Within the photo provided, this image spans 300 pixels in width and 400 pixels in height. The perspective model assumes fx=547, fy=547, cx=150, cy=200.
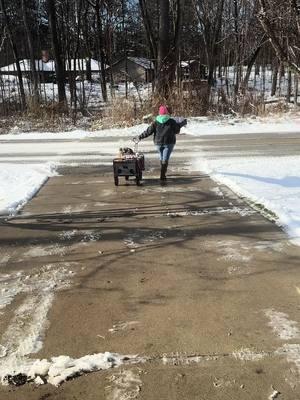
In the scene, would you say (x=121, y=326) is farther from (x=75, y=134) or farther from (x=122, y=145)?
(x=75, y=134)

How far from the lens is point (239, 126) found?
2075 centimetres

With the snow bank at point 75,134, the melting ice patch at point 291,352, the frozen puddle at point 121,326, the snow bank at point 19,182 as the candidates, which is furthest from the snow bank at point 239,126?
the melting ice patch at point 291,352

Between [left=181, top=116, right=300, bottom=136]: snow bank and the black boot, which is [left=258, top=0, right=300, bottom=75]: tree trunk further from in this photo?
[left=181, top=116, right=300, bottom=136]: snow bank

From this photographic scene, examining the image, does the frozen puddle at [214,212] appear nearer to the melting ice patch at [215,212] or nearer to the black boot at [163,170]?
the melting ice patch at [215,212]

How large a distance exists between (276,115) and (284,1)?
1542 centimetres

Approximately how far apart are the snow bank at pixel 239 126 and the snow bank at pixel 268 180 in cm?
577

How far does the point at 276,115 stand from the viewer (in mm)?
22391

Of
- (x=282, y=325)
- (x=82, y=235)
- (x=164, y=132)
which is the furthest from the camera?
(x=164, y=132)

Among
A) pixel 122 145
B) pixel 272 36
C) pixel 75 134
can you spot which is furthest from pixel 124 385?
pixel 75 134

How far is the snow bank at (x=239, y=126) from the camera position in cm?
1928

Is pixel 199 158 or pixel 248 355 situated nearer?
pixel 248 355

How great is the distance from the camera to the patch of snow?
4129 mm

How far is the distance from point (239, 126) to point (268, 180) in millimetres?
10652

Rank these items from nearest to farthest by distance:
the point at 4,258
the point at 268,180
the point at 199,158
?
the point at 4,258 < the point at 268,180 < the point at 199,158
